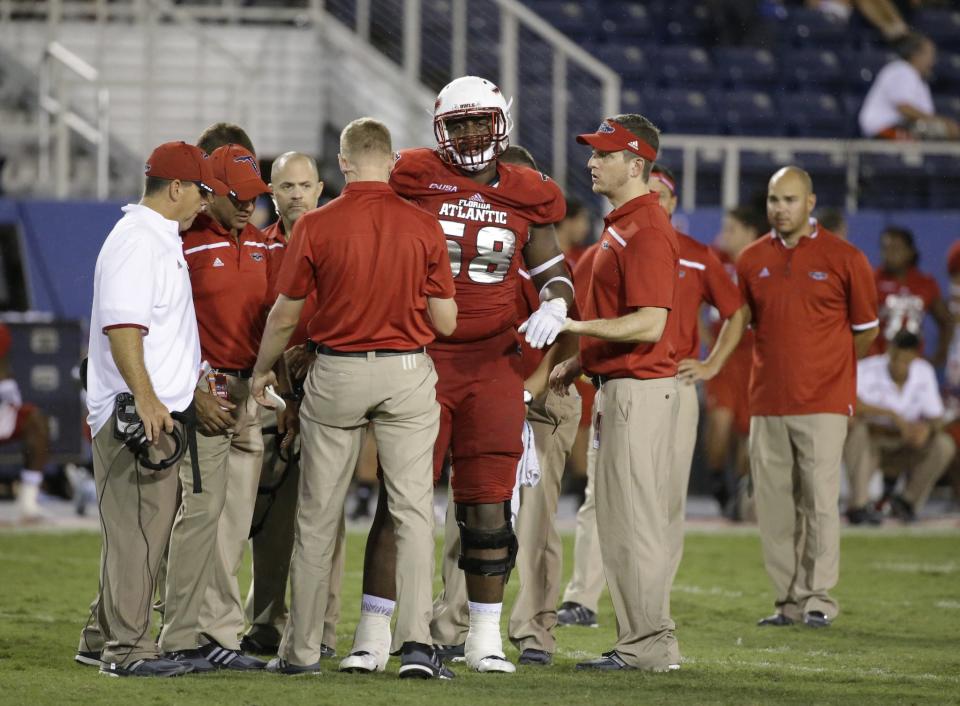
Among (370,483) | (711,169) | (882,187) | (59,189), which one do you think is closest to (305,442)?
(370,483)

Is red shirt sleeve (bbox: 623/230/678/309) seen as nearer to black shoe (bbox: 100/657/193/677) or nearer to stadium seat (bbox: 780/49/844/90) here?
black shoe (bbox: 100/657/193/677)

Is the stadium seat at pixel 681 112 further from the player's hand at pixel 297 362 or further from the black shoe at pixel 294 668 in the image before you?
the black shoe at pixel 294 668

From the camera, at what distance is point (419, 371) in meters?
5.75

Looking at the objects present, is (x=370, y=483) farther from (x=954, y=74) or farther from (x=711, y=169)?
(x=954, y=74)

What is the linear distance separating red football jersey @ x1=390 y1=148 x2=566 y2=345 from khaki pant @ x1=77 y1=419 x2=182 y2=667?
4.05 ft

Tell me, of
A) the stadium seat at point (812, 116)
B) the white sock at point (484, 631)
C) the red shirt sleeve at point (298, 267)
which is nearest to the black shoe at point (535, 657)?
the white sock at point (484, 631)

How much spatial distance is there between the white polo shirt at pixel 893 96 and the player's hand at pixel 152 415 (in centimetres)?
1174

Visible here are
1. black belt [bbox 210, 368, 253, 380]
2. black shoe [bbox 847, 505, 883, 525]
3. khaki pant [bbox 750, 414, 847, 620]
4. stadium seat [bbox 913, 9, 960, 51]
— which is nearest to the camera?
black belt [bbox 210, 368, 253, 380]

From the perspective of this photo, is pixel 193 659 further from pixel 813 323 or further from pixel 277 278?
pixel 813 323

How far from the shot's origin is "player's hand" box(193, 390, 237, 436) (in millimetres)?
5918

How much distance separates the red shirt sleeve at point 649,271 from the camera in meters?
5.97

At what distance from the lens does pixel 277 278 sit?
5.89m

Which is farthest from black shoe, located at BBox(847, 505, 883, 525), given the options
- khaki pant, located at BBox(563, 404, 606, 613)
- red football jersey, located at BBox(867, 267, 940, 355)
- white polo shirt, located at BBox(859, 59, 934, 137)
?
white polo shirt, located at BBox(859, 59, 934, 137)

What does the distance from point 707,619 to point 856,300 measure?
1741mm
